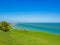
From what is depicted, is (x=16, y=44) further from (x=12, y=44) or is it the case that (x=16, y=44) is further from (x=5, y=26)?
(x=5, y=26)

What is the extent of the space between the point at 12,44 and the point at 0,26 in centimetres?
837

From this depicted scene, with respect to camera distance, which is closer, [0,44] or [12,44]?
[0,44]

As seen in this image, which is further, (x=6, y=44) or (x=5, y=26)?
(x=5, y=26)

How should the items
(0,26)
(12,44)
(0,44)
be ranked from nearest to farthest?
(0,44), (12,44), (0,26)

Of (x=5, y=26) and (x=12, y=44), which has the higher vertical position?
(x=5, y=26)

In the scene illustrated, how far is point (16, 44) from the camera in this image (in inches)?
602

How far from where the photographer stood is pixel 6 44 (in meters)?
13.9

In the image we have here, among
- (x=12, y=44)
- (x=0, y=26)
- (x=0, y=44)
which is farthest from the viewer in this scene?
(x=0, y=26)

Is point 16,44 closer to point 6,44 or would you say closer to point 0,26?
point 6,44

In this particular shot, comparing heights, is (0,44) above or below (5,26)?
below

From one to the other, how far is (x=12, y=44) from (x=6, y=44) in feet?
3.20

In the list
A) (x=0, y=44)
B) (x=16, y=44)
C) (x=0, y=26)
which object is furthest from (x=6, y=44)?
(x=0, y=26)

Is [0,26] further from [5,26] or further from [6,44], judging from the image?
[6,44]

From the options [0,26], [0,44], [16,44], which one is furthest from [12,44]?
[0,26]
